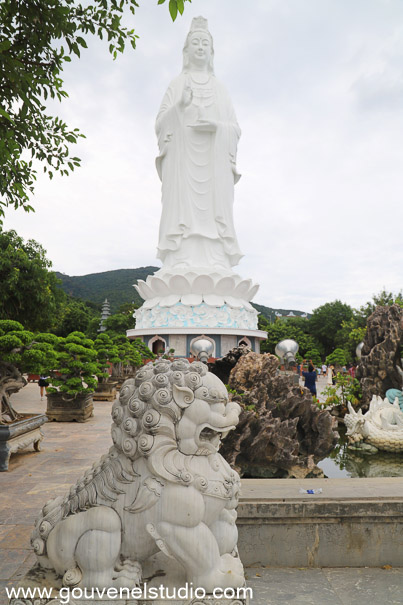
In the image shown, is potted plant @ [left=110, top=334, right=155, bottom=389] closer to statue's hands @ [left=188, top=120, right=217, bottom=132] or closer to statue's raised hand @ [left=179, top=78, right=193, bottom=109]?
statue's hands @ [left=188, top=120, right=217, bottom=132]

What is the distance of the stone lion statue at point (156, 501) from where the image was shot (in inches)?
72.4

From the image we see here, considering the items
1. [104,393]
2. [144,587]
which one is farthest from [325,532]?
[104,393]

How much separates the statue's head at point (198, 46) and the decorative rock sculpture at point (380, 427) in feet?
62.4

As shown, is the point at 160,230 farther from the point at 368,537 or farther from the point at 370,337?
the point at 368,537

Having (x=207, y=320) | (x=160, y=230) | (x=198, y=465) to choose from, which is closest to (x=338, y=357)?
(x=207, y=320)

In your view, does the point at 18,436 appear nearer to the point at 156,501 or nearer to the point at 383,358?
the point at 156,501

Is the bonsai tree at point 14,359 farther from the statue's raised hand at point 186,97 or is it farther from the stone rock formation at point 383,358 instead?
the statue's raised hand at point 186,97

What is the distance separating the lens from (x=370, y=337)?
7102 mm

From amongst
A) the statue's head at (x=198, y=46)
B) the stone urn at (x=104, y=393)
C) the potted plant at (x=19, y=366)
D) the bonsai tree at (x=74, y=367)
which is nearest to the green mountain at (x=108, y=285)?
the statue's head at (x=198, y=46)

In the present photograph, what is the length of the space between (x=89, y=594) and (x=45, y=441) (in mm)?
5711

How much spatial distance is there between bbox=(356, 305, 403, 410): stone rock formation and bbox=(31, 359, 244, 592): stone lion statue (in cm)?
516

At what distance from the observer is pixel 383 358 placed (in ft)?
21.7

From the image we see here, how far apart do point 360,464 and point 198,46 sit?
2020 centimetres

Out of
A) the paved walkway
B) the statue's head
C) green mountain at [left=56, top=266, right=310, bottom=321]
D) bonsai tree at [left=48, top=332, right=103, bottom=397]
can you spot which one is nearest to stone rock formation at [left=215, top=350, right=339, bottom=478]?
the paved walkway
